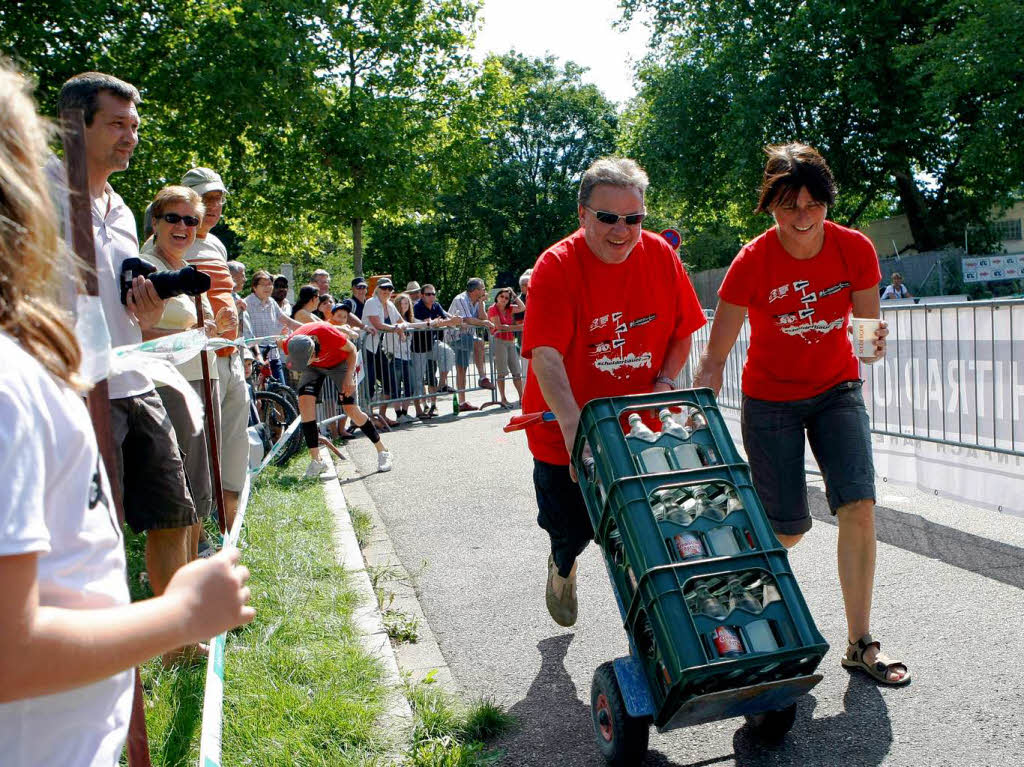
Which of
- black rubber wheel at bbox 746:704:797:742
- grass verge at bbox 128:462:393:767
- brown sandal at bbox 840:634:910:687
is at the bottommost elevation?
brown sandal at bbox 840:634:910:687

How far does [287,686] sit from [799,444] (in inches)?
90.5

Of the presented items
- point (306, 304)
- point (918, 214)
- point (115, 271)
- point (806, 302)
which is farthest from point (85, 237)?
point (918, 214)

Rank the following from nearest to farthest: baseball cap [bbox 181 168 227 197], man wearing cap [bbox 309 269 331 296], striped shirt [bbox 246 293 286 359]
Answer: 1. baseball cap [bbox 181 168 227 197]
2. striped shirt [bbox 246 293 286 359]
3. man wearing cap [bbox 309 269 331 296]

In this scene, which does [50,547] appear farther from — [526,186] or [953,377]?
[526,186]

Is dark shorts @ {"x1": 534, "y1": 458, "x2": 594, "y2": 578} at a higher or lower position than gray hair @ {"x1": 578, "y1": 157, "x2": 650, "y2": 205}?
lower

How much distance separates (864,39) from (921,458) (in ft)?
84.9

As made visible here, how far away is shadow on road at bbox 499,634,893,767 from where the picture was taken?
10.5 feet

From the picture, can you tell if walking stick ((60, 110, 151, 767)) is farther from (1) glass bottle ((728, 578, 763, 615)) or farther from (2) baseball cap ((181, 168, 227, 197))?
(2) baseball cap ((181, 168, 227, 197))

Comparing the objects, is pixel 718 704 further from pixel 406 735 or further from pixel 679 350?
pixel 679 350

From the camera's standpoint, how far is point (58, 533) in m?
1.19

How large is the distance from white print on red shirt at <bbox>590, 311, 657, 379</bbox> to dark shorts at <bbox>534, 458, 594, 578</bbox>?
0.47m

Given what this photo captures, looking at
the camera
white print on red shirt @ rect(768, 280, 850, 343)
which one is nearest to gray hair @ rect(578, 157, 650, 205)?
white print on red shirt @ rect(768, 280, 850, 343)

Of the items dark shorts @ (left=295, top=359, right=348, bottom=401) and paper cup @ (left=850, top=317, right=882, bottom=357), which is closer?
paper cup @ (left=850, top=317, right=882, bottom=357)

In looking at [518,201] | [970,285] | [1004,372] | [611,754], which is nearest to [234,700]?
[611,754]
